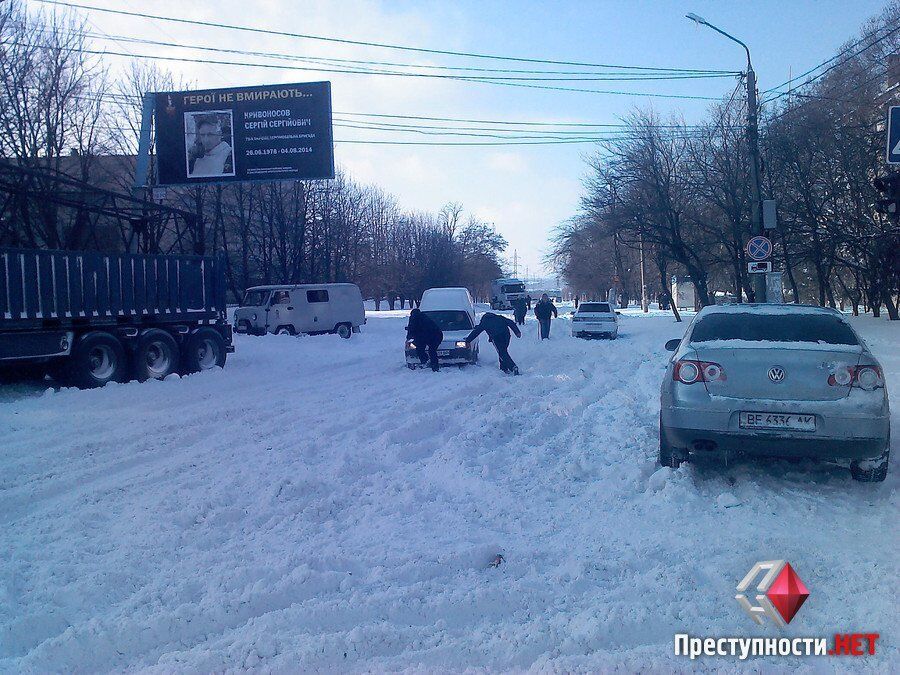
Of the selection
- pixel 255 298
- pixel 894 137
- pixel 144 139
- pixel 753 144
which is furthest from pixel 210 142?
pixel 894 137

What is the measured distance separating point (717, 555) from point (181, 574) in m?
3.53

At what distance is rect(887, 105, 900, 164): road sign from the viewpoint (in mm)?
8469

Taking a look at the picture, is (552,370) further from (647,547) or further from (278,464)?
(647,547)

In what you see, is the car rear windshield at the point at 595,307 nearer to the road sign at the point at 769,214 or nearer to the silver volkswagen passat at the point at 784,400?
the road sign at the point at 769,214

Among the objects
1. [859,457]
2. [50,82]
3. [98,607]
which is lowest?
[98,607]

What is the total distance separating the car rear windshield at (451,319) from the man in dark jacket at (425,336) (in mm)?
1541

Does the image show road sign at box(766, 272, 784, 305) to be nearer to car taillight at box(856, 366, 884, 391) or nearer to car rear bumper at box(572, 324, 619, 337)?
car rear bumper at box(572, 324, 619, 337)

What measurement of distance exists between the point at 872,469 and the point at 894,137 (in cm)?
474

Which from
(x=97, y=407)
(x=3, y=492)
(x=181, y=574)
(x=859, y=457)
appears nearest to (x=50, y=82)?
(x=97, y=407)

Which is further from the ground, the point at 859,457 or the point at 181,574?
the point at 859,457

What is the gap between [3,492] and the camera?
6.55 meters

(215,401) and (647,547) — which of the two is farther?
(215,401)

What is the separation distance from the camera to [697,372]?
629 centimetres

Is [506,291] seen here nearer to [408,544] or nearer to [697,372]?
[697,372]
